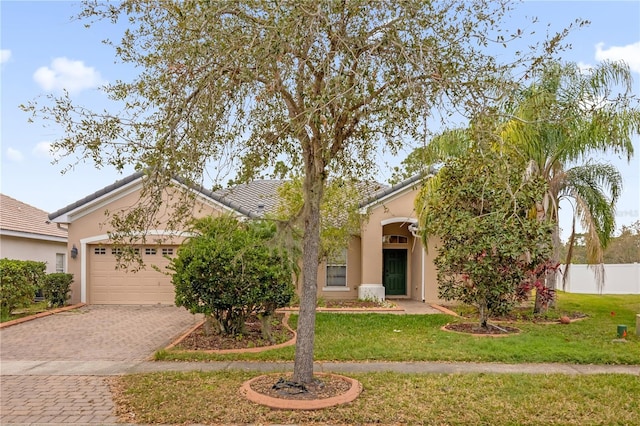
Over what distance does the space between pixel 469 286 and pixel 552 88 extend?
→ 5.90 m

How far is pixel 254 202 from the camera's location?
19.8 m

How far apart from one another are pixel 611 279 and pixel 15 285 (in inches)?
1029

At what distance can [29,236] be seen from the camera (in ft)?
61.6

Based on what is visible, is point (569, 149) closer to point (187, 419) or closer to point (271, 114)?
point (271, 114)

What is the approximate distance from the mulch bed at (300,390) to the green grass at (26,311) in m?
9.86

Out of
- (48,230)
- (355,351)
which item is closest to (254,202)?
(48,230)

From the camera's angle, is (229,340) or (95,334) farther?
(95,334)

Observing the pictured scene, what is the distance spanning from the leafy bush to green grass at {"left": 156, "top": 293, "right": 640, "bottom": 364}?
7.15 m

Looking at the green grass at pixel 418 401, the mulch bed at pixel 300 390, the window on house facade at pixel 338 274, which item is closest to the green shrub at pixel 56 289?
the window on house facade at pixel 338 274

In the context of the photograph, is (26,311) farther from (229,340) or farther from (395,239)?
(395,239)

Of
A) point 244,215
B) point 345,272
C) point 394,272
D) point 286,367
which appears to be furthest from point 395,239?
point 286,367

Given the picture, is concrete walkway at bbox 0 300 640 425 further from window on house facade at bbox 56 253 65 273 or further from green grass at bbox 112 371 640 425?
window on house facade at bbox 56 253 65 273

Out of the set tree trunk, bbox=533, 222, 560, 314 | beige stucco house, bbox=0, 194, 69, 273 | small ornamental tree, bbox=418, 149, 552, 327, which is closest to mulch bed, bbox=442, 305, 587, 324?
tree trunk, bbox=533, 222, 560, 314

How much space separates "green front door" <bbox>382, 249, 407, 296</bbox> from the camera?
64.7 feet
